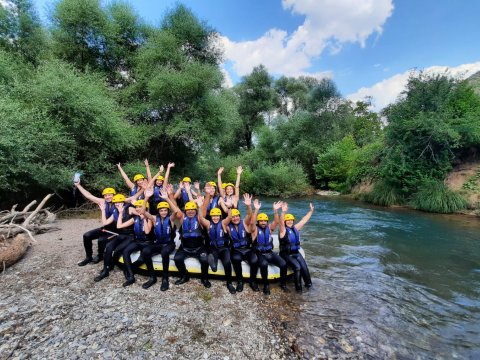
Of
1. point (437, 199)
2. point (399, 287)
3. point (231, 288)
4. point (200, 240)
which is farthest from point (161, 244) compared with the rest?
point (437, 199)

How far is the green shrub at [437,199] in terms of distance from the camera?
13650 millimetres

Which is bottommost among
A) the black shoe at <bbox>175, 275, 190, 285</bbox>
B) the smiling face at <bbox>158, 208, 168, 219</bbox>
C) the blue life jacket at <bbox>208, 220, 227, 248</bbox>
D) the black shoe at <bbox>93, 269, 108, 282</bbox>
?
the black shoe at <bbox>175, 275, 190, 285</bbox>

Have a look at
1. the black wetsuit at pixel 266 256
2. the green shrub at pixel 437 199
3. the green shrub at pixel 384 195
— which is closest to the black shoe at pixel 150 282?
the black wetsuit at pixel 266 256

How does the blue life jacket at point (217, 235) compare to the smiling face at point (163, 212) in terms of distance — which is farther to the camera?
the blue life jacket at point (217, 235)

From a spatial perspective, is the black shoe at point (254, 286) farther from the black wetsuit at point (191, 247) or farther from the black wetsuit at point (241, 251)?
the black wetsuit at point (191, 247)

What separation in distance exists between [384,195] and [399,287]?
443 inches

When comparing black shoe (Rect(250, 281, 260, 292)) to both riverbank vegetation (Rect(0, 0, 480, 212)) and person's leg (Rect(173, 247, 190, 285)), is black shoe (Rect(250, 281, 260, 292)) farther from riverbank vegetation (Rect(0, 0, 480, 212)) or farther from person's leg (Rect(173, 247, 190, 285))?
riverbank vegetation (Rect(0, 0, 480, 212))

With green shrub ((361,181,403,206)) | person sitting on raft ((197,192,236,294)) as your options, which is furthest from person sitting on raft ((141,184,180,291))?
green shrub ((361,181,403,206))

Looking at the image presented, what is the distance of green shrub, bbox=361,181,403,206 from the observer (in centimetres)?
1598

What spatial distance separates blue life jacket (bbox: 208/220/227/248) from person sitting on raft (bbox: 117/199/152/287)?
1.33 meters

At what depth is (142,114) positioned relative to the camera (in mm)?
17031

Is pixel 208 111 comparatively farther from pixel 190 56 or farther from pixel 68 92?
pixel 68 92

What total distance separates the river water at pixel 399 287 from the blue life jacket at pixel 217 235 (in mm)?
1770

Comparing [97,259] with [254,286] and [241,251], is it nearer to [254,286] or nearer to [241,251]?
[241,251]
